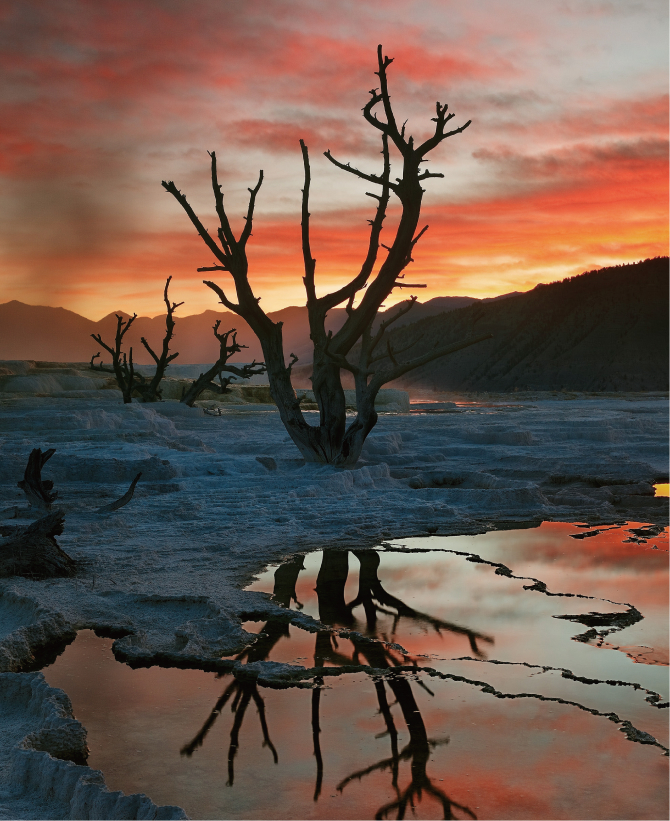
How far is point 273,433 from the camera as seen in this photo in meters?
17.4

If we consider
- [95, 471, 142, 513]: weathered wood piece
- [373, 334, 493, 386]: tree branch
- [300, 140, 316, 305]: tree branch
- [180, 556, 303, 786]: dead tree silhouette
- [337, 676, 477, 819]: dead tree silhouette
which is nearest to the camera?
[337, 676, 477, 819]: dead tree silhouette

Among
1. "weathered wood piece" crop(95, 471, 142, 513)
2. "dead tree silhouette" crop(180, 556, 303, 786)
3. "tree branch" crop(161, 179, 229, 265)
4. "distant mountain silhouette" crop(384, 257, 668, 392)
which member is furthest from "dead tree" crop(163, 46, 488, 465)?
"distant mountain silhouette" crop(384, 257, 668, 392)

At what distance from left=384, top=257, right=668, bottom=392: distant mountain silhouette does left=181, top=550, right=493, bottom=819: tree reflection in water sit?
83.4m

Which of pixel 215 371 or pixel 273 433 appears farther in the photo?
pixel 215 371

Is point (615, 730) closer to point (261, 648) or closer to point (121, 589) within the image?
point (261, 648)

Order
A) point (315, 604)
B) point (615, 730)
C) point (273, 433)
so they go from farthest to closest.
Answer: point (273, 433)
point (315, 604)
point (615, 730)

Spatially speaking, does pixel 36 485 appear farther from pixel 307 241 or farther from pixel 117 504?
pixel 307 241

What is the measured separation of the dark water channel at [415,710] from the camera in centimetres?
268

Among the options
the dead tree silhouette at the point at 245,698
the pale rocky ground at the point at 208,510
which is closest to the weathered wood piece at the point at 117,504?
the pale rocky ground at the point at 208,510

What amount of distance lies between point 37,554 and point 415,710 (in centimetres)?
309

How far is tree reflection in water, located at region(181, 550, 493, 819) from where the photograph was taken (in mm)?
2771

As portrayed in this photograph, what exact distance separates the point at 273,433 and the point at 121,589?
12335 mm

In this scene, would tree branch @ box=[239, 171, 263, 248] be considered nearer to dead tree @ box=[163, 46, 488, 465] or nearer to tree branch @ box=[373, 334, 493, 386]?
dead tree @ box=[163, 46, 488, 465]

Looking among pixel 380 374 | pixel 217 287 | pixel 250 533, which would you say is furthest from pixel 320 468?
pixel 250 533
